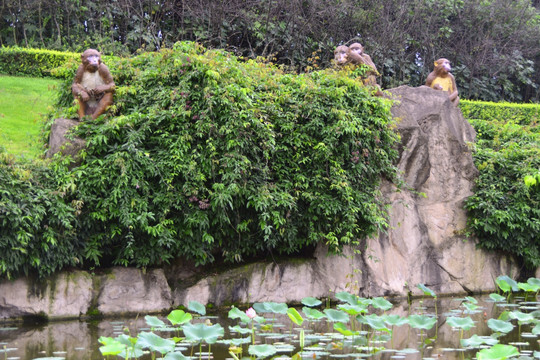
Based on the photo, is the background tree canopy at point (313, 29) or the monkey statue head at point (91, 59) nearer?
the monkey statue head at point (91, 59)

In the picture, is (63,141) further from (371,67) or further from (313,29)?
(313,29)

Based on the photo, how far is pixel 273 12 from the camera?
19.8 meters

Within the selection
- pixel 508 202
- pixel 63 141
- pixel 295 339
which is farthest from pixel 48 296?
pixel 508 202

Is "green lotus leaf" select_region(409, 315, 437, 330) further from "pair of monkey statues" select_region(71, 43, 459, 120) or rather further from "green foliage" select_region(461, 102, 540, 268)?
"pair of monkey statues" select_region(71, 43, 459, 120)

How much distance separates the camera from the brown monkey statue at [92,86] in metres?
8.28

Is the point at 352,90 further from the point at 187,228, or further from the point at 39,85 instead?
the point at 39,85

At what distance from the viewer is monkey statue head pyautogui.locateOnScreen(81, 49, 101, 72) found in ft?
27.6

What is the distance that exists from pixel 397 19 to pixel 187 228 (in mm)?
15476

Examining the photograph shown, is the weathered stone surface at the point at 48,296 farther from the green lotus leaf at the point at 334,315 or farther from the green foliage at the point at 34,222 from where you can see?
the green lotus leaf at the point at 334,315

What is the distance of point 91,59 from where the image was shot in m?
8.41

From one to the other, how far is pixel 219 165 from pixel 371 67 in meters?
3.89

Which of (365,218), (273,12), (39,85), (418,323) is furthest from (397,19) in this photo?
(418,323)

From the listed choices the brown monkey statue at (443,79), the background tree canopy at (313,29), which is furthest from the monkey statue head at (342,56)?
the background tree canopy at (313,29)

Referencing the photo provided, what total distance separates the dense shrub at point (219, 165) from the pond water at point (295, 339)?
98 centimetres
